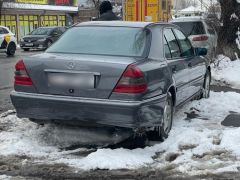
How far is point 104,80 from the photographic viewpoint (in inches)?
216

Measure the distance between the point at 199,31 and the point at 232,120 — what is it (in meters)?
8.80

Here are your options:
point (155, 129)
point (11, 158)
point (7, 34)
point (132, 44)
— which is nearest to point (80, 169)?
point (11, 158)

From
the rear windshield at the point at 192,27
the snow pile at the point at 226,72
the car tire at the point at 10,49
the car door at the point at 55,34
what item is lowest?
the car tire at the point at 10,49

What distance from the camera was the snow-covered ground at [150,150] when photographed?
5199 mm

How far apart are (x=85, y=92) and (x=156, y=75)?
0.96 m

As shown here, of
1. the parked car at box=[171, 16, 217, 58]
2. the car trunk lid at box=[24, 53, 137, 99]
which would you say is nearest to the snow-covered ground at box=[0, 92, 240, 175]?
the car trunk lid at box=[24, 53, 137, 99]

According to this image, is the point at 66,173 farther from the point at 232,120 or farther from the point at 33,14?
the point at 33,14

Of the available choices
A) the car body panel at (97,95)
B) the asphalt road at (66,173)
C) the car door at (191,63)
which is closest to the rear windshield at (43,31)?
the car door at (191,63)

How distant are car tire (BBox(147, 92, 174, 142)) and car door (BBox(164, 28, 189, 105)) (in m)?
0.33

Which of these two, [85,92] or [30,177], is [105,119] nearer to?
[85,92]

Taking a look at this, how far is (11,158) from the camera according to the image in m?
5.46

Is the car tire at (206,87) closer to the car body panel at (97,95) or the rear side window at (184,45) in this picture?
the rear side window at (184,45)

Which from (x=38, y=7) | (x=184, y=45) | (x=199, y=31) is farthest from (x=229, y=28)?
(x=38, y=7)

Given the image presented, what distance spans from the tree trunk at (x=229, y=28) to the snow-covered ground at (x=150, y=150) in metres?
8.46
